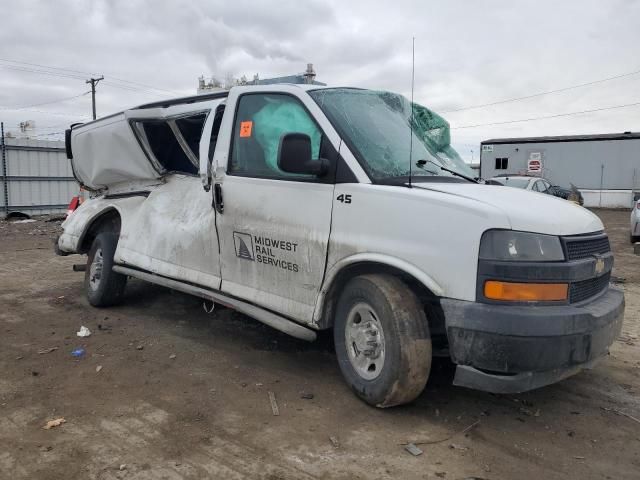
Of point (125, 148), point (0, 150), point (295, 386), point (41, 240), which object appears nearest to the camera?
point (295, 386)

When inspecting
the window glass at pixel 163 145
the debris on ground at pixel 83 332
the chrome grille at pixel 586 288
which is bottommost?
the debris on ground at pixel 83 332

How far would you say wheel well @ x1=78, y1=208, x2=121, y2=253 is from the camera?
21.1 ft

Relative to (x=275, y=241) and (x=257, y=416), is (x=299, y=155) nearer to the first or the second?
(x=275, y=241)

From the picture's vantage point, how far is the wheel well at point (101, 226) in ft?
21.1

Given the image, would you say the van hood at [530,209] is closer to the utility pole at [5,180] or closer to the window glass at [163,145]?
the window glass at [163,145]

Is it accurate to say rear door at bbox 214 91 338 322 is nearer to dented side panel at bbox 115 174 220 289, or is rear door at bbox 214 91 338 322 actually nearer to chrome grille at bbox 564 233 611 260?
dented side panel at bbox 115 174 220 289

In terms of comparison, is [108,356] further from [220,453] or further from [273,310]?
[220,453]

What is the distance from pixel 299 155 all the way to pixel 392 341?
1349 millimetres

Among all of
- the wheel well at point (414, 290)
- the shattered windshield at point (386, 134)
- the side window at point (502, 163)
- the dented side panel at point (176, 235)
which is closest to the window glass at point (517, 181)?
the shattered windshield at point (386, 134)

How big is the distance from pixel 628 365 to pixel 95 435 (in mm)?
4059

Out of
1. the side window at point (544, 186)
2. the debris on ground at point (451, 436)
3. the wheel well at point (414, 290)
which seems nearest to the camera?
the debris on ground at point (451, 436)

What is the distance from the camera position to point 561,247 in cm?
316

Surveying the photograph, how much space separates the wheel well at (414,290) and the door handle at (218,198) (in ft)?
4.39

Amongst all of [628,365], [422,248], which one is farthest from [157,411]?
[628,365]
